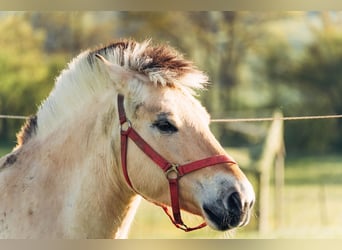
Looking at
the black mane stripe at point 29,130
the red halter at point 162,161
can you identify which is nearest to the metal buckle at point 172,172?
the red halter at point 162,161

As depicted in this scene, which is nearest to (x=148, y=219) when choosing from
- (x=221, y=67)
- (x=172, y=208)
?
(x=221, y=67)

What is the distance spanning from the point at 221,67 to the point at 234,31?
0.26 m

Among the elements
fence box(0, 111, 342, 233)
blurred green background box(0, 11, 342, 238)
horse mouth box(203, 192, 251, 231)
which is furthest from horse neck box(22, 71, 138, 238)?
fence box(0, 111, 342, 233)

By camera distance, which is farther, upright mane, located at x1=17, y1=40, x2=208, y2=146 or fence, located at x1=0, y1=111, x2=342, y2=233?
fence, located at x1=0, y1=111, x2=342, y2=233

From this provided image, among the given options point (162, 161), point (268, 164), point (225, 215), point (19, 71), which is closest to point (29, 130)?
point (162, 161)

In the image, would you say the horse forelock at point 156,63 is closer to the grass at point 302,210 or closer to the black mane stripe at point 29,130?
the black mane stripe at point 29,130

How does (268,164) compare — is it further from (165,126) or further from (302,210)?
(165,126)

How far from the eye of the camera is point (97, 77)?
69.5 inches

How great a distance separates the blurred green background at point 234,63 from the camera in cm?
336

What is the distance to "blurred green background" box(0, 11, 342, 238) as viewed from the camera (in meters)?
3.36

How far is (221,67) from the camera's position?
372 centimetres

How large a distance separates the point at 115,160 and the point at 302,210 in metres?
3.15

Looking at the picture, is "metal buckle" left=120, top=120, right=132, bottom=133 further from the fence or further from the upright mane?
the fence

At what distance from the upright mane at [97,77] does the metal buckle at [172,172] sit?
0.78ft
